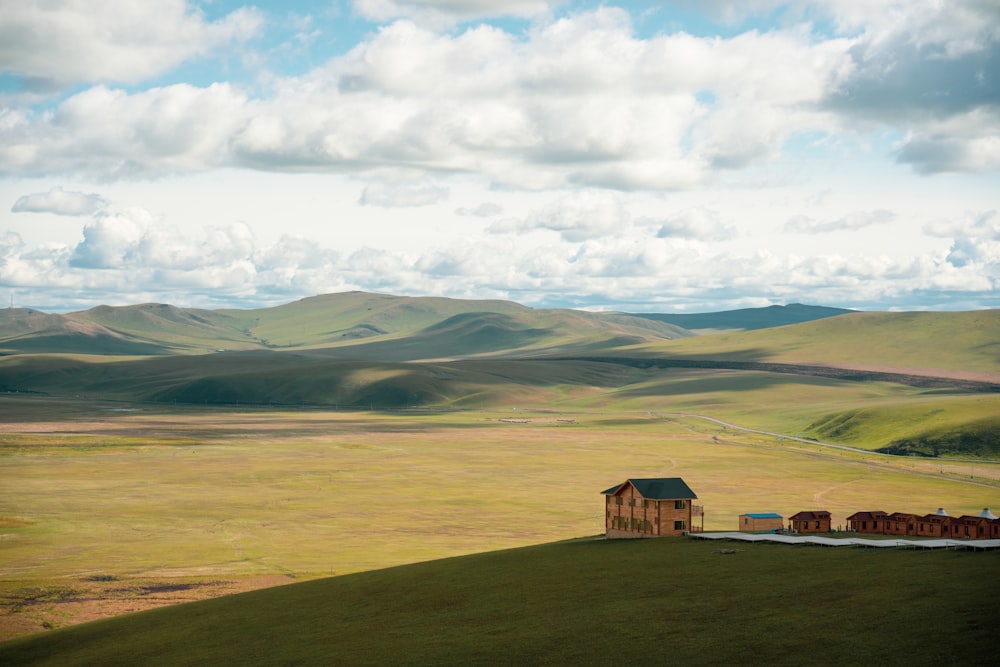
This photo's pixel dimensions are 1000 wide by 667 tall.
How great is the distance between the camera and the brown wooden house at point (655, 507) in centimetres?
8156

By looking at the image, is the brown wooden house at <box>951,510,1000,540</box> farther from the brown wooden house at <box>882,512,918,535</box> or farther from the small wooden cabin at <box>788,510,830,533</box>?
the small wooden cabin at <box>788,510,830,533</box>

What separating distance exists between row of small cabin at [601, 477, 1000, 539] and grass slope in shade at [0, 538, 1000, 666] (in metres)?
3.96

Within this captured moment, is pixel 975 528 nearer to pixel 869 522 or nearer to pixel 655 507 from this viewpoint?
pixel 869 522

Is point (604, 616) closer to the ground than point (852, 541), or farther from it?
closer to the ground

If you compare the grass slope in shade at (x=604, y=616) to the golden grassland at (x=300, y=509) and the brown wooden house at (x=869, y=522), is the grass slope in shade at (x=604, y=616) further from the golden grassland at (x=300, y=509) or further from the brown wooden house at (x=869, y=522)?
the golden grassland at (x=300, y=509)

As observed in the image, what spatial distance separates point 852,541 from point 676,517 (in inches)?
603

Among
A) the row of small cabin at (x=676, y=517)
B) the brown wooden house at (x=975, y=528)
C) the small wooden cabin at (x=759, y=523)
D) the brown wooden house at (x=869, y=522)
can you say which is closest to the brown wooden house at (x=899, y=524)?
the row of small cabin at (x=676, y=517)

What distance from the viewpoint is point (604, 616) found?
177ft

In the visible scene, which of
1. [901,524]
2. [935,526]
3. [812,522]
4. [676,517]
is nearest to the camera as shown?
[935,526]

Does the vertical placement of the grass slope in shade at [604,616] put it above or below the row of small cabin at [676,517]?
below

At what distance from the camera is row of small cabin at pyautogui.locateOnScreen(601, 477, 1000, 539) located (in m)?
80.1

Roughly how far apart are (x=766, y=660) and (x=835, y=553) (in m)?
24.7

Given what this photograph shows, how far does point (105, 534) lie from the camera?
117188 millimetres

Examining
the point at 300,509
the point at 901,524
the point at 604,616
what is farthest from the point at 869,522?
the point at 300,509
